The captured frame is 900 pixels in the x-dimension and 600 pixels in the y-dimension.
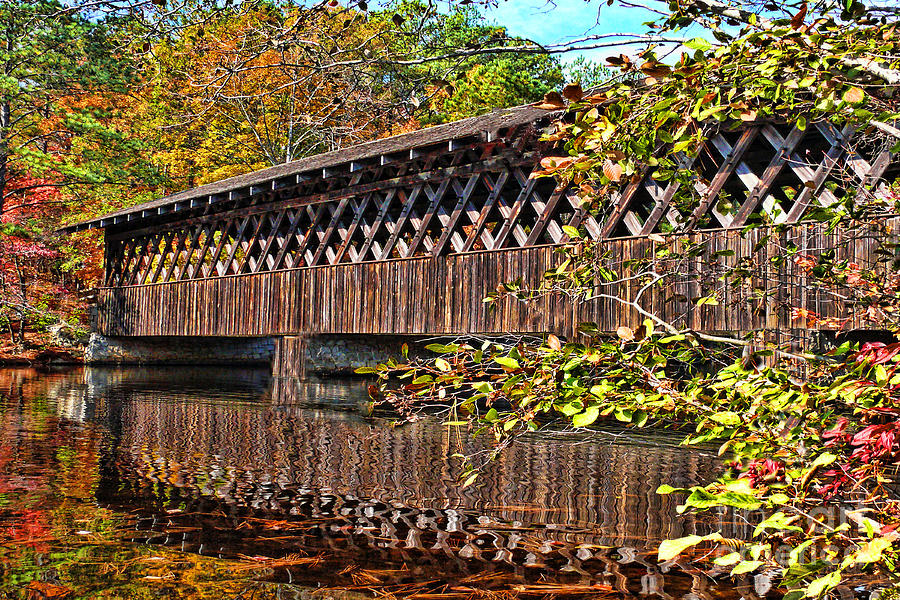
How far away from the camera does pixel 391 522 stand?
3820 millimetres

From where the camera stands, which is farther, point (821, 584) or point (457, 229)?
point (457, 229)

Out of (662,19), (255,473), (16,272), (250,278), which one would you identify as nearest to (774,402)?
(662,19)

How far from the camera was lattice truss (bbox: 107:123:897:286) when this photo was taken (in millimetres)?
8742

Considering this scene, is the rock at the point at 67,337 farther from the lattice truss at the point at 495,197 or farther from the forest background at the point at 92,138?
the lattice truss at the point at 495,197

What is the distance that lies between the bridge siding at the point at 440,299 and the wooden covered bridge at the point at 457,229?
26 mm

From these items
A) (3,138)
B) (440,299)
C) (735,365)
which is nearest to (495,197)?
(440,299)

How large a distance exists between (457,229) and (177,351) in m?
13.1

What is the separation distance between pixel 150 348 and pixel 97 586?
818 inches

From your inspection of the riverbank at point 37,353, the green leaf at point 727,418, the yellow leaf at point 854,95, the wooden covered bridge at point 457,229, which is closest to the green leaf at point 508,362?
the green leaf at point 727,418

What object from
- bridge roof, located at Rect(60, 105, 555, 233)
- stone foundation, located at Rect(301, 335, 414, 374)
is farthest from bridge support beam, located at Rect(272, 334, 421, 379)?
bridge roof, located at Rect(60, 105, 555, 233)

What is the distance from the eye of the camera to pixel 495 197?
1164 centimetres

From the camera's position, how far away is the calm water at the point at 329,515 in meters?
2.82

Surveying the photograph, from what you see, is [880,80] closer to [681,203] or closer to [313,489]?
[681,203]

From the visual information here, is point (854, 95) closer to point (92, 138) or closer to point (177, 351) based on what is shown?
point (177, 351)
